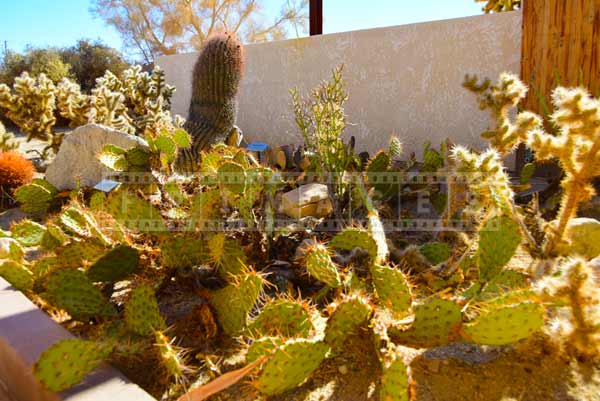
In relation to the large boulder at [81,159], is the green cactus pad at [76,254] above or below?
below

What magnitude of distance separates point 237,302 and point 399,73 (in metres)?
5.01

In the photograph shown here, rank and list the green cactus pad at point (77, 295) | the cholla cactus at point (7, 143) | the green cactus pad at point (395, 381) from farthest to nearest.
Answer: the cholla cactus at point (7, 143) → the green cactus pad at point (77, 295) → the green cactus pad at point (395, 381)

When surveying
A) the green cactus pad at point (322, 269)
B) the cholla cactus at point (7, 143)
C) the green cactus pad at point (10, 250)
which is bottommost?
→ the green cactus pad at point (10, 250)

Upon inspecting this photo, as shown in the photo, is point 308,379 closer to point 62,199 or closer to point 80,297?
point 80,297

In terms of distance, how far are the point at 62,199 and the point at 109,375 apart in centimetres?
329

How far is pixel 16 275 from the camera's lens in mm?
2488

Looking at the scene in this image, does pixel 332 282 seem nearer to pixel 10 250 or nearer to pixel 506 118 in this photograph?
pixel 506 118

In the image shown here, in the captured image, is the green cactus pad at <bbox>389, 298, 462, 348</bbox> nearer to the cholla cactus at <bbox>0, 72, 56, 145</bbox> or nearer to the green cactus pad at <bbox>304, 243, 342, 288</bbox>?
the green cactus pad at <bbox>304, 243, 342, 288</bbox>

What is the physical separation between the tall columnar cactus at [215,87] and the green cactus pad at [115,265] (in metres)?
2.81

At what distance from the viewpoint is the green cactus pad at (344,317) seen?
170cm

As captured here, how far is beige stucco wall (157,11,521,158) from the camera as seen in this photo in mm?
5566

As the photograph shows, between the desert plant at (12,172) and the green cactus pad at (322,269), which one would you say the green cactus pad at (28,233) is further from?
the desert plant at (12,172)

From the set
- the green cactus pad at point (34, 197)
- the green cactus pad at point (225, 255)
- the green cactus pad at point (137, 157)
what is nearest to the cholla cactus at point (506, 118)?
the green cactus pad at point (225, 255)

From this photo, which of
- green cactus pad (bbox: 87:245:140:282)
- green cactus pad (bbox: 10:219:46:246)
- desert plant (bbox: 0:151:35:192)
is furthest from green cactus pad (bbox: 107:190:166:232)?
desert plant (bbox: 0:151:35:192)
